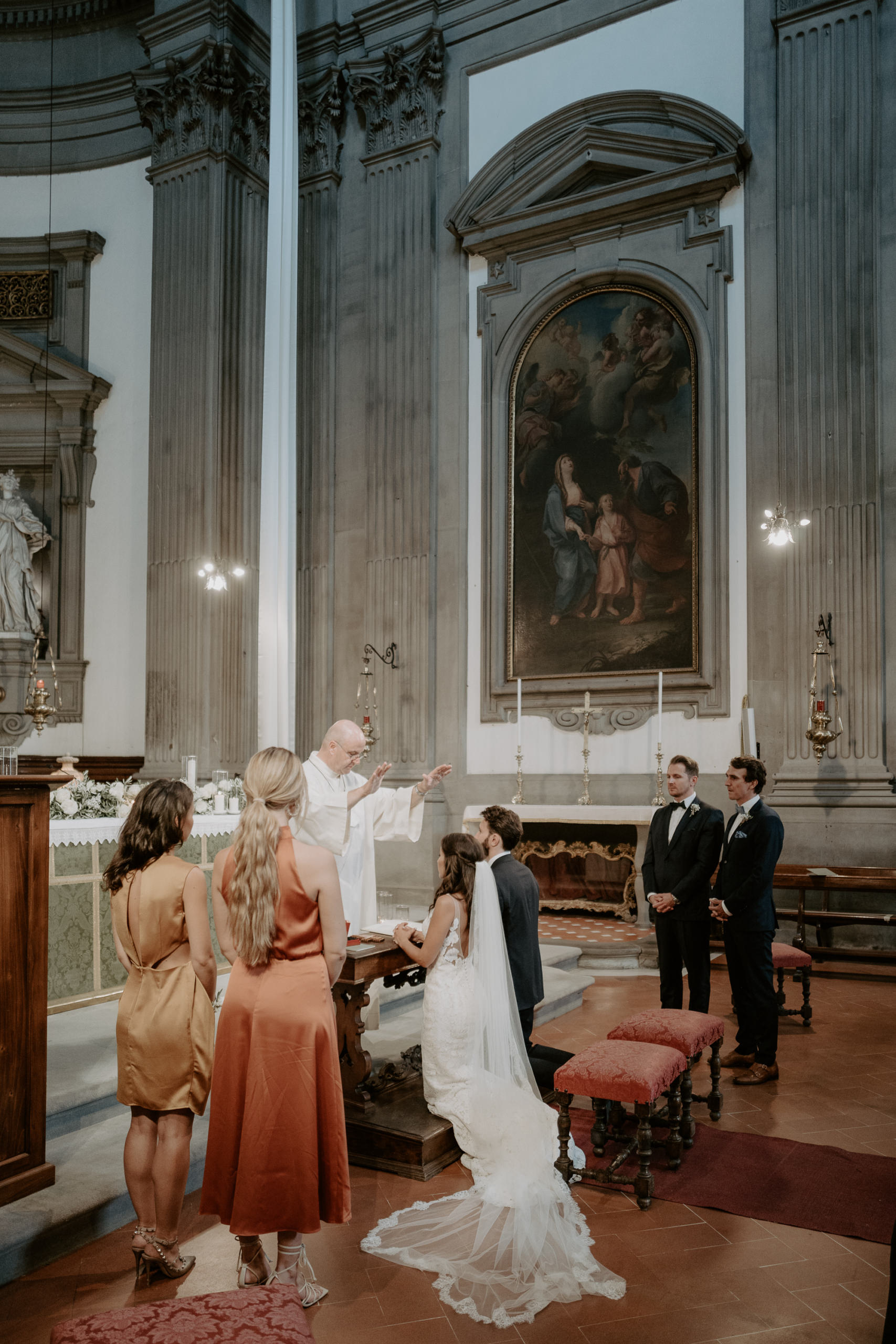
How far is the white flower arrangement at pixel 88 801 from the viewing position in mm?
6219

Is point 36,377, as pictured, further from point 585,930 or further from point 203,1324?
point 203,1324

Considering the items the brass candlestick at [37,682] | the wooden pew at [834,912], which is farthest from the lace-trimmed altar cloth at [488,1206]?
the brass candlestick at [37,682]

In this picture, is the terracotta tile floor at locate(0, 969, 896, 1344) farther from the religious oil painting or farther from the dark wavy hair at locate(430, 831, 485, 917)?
the religious oil painting

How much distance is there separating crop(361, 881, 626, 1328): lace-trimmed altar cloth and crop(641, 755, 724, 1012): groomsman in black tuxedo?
158cm

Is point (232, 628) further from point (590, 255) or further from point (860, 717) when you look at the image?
point (860, 717)

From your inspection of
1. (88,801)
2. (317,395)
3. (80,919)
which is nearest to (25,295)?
(317,395)

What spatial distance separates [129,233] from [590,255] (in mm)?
6263

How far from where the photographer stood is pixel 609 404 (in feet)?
→ 35.3

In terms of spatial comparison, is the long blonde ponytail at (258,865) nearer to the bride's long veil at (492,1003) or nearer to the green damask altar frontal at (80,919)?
the bride's long veil at (492,1003)

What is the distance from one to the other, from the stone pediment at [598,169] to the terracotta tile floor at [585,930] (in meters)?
7.12

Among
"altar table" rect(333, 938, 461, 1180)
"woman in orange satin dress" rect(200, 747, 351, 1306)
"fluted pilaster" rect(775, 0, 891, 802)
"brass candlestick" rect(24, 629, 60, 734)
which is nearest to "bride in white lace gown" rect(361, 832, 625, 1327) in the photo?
"altar table" rect(333, 938, 461, 1180)

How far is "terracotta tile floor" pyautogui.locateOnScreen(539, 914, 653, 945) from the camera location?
8.91m

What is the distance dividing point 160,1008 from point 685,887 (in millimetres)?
3180

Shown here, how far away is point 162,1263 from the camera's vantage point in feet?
10.6
